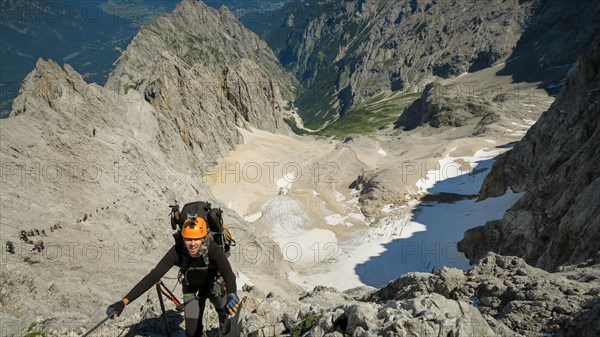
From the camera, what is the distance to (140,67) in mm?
162250

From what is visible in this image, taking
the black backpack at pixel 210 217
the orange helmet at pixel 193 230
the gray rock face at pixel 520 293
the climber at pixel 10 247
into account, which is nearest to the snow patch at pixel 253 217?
the climber at pixel 10 247

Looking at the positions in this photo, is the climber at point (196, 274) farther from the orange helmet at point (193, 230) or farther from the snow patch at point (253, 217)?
the snow patch at point (253, 217)

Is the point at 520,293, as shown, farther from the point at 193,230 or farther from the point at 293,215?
the point at 293,215

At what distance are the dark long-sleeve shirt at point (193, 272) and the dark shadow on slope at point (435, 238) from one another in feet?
140

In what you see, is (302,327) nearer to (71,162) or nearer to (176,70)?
(71,162)

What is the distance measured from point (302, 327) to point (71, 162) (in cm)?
2729

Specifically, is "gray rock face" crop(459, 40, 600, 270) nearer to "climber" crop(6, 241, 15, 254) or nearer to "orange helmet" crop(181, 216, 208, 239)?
"orange helmet" crop(181, 216, 208, 239)

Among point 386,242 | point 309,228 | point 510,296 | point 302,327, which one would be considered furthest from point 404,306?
point 309,228

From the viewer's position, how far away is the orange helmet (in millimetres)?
9422

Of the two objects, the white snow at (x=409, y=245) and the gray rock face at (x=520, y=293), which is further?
the white snow at (x=409, y=245)

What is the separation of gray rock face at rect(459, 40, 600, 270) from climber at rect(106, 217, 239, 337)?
19246mm

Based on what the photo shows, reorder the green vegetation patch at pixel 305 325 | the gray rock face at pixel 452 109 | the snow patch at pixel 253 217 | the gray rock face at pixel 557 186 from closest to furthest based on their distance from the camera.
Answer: the green vegetation patch at pixel 305 325, the gray rock face at pixel 557 186, the snow patch at pixel 253 217, the gray rock face at pixel 452 109

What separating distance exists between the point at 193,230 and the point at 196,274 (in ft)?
5.39

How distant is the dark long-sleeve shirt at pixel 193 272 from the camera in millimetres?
9641
